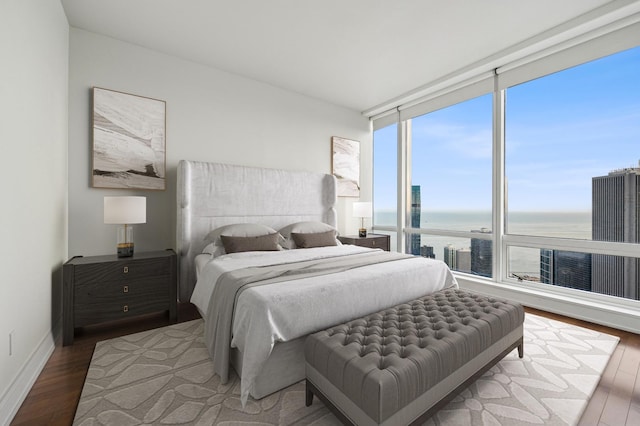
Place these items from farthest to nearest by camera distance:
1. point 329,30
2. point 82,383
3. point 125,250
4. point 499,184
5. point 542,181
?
point 499,184 → point 542,181 → point 329,30 → point 125,250 → point 82,383

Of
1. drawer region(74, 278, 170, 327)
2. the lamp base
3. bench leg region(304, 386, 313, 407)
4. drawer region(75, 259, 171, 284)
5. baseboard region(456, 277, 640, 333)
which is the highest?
the lamp base

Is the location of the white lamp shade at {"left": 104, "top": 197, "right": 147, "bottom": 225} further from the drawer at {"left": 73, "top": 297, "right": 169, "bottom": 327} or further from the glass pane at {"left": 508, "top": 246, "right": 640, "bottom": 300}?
the glass pane at {"left": 508, "top": 246, "right": 640, "bottom": 300}

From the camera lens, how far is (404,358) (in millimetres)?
1339

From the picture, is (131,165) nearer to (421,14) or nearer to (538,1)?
(421,14)

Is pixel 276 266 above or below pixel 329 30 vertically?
below

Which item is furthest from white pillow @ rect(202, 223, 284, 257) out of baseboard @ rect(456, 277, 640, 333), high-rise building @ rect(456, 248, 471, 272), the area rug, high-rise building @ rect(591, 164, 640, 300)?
high-rise building @ rect(591, 164, 640, 300)

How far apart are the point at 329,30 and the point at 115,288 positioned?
325 cm

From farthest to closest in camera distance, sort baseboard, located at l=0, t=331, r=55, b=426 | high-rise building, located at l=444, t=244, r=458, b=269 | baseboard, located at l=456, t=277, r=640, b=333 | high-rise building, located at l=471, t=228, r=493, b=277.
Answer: high-rise building, located at l=444, t=244, r=458, b=269
high-rise building, located at l=471, t=228, r=493, b=277
baseboard, located at l=456, t=277, r=640, b=333
baseboard, located at l=0, t=331, r=55, b=426

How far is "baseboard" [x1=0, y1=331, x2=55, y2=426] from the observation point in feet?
4.83

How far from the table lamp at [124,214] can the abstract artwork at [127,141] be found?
1.71ft

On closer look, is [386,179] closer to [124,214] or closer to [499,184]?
[499,184]

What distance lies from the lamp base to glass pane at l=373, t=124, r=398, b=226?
4.00m

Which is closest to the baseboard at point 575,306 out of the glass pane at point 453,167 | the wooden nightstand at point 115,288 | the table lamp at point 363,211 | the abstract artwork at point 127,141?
the glass pane at point 453,167

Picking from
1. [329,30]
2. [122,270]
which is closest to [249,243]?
[122,270]
